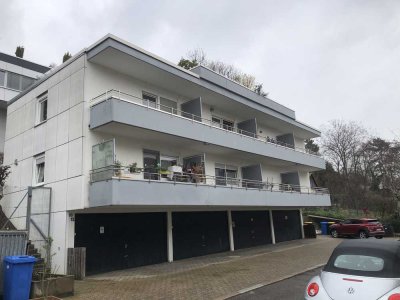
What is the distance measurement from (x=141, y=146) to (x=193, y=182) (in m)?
2.88

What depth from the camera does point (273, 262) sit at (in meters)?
16.5

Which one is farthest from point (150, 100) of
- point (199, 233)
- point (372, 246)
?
point (372, 246)

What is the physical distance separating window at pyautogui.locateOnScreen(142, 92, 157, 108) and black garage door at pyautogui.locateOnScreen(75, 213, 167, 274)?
5.25 meters

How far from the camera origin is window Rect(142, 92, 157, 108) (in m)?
18.0

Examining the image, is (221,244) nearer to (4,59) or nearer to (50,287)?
(50,287)

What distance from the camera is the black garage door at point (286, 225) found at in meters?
27.1

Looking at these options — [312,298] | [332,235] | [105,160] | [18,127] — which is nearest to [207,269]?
[105,160]

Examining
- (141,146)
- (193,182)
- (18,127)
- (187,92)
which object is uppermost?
(187,92)

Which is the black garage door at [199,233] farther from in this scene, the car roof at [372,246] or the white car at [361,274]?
the white car at [361,274]

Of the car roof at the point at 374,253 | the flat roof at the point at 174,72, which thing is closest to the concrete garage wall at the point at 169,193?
the flat roof at the point at 174,72

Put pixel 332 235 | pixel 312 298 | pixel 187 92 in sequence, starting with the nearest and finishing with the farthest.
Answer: pixel 312 298 < pixel 187 92 < pixel 332 235

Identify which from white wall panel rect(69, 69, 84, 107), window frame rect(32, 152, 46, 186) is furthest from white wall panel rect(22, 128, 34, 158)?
white wall panel rect(69, 69, 84, 107)

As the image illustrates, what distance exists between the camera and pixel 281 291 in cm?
1078

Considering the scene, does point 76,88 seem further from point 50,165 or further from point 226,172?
point 226,172
